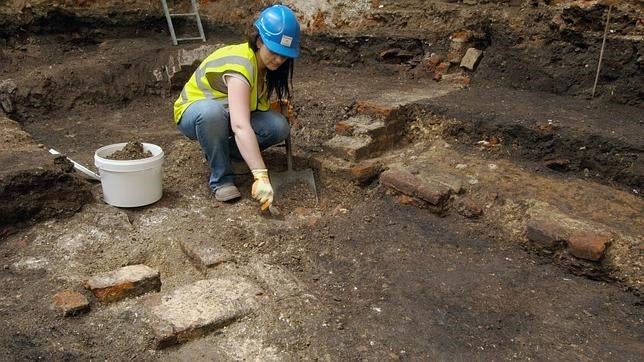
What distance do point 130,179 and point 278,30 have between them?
1.10 m

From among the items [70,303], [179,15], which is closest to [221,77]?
[70,303]

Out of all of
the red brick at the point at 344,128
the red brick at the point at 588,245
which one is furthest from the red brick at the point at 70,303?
the red brick at the point at 588,245

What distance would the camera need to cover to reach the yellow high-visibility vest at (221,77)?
285cm

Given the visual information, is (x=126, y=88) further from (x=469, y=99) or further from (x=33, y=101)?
(x=469, y=99)

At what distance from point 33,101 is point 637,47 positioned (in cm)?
462

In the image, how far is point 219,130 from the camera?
9.91ft

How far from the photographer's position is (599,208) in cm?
270

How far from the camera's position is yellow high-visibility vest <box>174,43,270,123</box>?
2848 millimetres

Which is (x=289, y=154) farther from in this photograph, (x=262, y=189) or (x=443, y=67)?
(x=443, y=67)

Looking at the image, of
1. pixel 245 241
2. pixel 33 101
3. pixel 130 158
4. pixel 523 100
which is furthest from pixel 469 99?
pixel 33 101

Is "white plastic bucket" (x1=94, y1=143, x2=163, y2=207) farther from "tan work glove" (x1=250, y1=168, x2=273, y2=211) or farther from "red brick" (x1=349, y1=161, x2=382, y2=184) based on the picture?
"red brick" (x1=349, y1=161, x2=382, y2=184)

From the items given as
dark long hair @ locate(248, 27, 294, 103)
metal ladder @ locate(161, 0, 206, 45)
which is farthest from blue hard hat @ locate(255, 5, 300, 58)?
metal ladder @ locate(161, 0, 206, 45)

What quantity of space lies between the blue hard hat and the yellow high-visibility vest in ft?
0.52

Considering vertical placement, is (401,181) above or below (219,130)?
below
